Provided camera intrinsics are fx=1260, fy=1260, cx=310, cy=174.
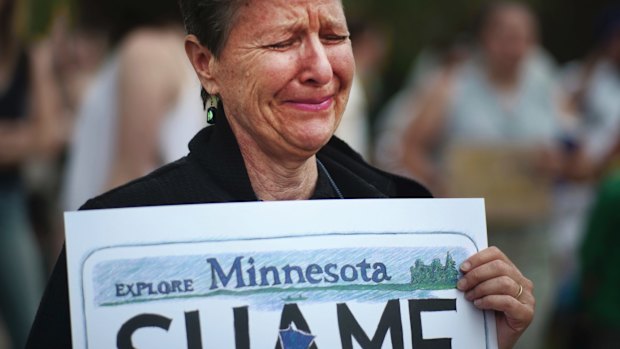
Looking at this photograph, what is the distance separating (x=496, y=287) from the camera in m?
2.69

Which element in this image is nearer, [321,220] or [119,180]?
[321,220]

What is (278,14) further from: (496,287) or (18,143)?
(18,143)

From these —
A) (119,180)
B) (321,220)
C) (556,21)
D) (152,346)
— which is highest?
(556,21)

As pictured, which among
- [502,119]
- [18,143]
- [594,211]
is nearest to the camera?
[18,143]

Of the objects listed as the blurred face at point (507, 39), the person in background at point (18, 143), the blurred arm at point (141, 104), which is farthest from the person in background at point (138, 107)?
the blurred face at point (507, 39)

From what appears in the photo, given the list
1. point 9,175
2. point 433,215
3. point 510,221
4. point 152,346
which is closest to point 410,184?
point 433,215

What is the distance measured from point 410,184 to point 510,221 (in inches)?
158

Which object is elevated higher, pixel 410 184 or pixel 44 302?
pixel 410 184

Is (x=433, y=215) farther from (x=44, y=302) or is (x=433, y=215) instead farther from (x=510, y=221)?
(x=510, y=221)

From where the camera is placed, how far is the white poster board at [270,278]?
256cm

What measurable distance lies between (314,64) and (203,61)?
0.27m

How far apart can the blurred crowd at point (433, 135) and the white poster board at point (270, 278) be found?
176 centimetres

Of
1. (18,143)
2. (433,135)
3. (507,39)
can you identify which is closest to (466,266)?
(18,143)

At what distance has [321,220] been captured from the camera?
2.67 meters
